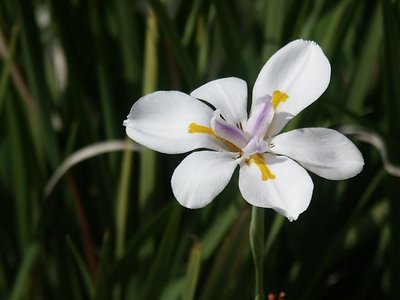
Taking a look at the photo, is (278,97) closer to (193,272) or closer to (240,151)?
(240,151)

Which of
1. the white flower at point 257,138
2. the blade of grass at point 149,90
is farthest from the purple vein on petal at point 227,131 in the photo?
the blade of grass at point 149,90

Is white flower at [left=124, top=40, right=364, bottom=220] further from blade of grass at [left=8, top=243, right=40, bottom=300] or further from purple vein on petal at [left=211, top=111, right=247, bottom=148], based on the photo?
blade of grass at [left=8, top=243, right=40, bottom=300]

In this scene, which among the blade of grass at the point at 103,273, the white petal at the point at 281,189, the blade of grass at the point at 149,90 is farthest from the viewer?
the blade of grass at the point at 149,90

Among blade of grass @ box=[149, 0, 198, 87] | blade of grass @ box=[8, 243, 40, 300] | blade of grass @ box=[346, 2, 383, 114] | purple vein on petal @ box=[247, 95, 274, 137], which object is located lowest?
blade of grass @ box=[8, 243, 40, 300]

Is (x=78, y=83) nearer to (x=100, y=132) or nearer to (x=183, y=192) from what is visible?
(x=100, y=132)

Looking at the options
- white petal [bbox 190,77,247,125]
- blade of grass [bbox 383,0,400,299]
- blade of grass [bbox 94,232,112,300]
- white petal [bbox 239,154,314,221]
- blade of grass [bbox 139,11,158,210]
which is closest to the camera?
white petal [bbox 239,154,314,221]

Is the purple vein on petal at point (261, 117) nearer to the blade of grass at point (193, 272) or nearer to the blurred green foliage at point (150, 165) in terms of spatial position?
the blade of grass at point (193, 272)

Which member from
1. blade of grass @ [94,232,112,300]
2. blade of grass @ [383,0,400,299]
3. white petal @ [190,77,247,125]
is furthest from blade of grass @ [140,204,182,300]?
blade of grass @ [383,0,400,299]
